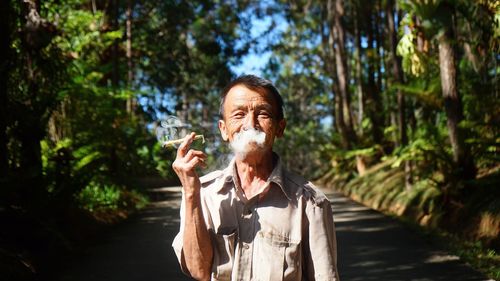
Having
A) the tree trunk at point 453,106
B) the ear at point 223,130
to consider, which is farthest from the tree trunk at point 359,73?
the ear at point 223,130

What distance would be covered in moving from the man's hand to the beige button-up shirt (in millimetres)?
144

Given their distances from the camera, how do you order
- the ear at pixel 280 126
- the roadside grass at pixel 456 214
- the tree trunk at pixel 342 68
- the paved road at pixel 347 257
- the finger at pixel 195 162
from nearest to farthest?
1. the finger at pixel 195 162
2. the ear at pixel 280 126
3. the paved road at pixel 347 257
4. the roadside grass at pixel 456 214
5. the tree trunk at pixel 342 68

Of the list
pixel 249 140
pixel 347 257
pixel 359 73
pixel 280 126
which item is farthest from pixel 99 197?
pixel 359 73

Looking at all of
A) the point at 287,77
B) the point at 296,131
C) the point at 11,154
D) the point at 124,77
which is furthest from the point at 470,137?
the point at 296,131

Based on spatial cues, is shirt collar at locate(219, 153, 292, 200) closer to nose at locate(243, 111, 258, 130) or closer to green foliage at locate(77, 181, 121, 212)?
nose at locate(243, 111, 258, 130)

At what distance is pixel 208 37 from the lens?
33.7m

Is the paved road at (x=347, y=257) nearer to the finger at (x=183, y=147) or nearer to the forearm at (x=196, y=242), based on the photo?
the forearm at (x=196, y=242)

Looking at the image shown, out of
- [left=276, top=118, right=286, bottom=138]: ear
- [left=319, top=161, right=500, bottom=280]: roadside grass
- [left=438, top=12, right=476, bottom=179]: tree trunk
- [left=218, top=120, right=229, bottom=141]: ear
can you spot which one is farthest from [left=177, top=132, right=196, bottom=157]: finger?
[left=438, top=12, right=476, bottom=179]: tree trunk

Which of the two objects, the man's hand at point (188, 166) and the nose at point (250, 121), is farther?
the nose at point (250, 121)

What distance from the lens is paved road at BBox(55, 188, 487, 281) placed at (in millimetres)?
7945

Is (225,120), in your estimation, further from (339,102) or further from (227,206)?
(339,102)

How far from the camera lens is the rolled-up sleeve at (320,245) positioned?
2357mm

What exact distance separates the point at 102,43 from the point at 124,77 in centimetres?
793

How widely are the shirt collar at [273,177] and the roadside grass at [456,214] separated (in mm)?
5889
